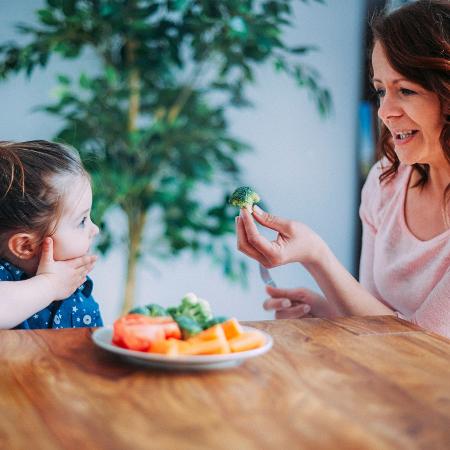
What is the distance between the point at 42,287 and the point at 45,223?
7.8 inches

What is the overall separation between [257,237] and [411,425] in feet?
2.36

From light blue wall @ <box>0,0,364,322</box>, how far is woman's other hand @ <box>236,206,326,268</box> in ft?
5.85

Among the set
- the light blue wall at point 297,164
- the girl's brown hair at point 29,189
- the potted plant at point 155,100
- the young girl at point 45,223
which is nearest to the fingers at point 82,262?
the young girl at point 45,223

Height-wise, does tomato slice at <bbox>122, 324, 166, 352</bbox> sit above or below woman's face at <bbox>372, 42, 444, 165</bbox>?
below

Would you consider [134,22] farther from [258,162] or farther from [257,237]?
[257,237]

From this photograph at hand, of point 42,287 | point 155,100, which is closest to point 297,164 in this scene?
point 155,100

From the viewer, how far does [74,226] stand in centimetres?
153

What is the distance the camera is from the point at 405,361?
3.47ft

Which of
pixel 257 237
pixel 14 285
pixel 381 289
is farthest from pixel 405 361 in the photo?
pixel 381 289

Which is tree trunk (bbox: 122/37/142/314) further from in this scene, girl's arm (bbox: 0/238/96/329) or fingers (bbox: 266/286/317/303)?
girl's arm (bbox: 0/238/96/329)

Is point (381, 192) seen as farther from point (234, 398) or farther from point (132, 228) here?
point (132, 228)

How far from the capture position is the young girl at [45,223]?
4.80 feet

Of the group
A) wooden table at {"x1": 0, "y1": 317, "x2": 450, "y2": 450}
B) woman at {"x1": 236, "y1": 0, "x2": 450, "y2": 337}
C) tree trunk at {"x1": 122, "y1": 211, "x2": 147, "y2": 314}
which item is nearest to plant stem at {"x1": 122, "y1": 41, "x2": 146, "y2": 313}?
tree trunk at {"x1": 122, "y1": 211, "x2": 147, "y2": 314}

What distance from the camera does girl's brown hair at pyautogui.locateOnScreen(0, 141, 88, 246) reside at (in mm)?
1473
